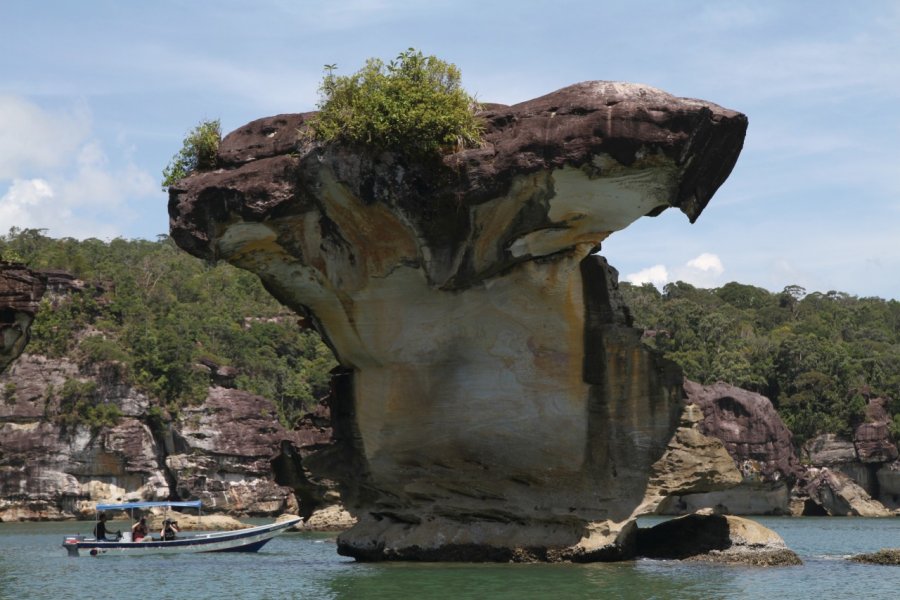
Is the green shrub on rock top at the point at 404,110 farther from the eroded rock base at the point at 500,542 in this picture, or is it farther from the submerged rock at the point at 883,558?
the submerged rock at the point at 883,558

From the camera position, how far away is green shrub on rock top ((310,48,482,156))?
18.3m

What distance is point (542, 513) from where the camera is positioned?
20.7 m

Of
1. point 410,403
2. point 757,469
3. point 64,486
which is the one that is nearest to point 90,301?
point 64,486

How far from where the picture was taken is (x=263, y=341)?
6900 centimetres

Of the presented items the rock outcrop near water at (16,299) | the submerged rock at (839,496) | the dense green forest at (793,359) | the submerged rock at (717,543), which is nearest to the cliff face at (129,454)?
the dense green forest at (793,359)

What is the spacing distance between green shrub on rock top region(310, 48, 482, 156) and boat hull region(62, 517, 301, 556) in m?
12.1

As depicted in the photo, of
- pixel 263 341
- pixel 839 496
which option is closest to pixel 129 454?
pixel 263 341

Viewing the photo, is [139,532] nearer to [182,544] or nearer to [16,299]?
[182,544]

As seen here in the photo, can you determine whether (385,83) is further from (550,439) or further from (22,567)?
(22,567)

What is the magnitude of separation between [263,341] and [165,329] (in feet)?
28.4

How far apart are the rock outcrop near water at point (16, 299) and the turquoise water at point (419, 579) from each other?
16.2 ft

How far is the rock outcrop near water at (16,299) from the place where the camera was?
2591 cm

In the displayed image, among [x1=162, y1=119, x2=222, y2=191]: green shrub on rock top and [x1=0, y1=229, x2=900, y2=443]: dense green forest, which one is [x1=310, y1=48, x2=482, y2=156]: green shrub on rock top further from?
[x1=0, y1=229, x2=900, y2=443]: dense green forest

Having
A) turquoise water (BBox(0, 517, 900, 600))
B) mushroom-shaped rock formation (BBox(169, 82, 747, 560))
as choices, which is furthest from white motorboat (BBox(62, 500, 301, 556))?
mushroom-shaped rock formation (BBox(169, 82, 747, 560))
